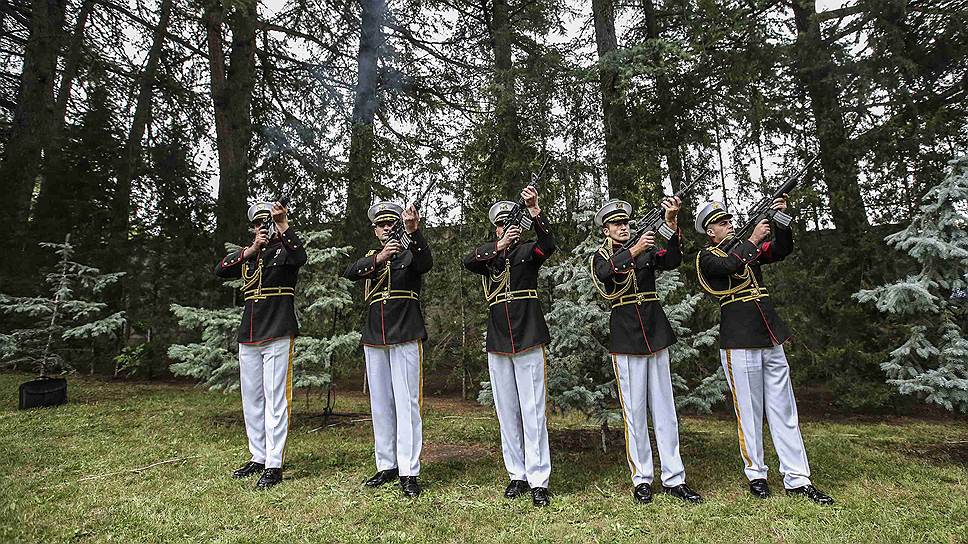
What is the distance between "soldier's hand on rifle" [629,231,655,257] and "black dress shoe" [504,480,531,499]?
→ 6.77 feet

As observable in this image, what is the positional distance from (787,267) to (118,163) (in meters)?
13.4

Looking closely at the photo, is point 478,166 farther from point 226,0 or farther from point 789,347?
point 789,347

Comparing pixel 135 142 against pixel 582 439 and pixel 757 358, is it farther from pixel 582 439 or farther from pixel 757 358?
pixel 757 358

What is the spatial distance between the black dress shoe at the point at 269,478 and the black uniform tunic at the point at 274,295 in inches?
44.6

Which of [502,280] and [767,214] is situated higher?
[767,214]

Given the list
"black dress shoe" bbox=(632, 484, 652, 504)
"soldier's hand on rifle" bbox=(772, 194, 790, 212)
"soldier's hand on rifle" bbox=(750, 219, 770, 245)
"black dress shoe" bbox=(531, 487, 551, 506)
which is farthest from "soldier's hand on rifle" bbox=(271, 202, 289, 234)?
"soldier's hand on rifle" bbox=(772, 194, 790, 212)

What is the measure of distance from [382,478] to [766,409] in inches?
128

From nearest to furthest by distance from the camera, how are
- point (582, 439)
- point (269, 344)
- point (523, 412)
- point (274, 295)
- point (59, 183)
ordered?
point (523, 412) < point (269, 344) < point (274, 295) < point (582, 439) < point (59, 183)

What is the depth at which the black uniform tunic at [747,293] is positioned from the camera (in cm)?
438

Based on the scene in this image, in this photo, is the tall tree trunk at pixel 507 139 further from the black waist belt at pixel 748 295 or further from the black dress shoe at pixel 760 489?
the black dress shoe at pixel 760 489

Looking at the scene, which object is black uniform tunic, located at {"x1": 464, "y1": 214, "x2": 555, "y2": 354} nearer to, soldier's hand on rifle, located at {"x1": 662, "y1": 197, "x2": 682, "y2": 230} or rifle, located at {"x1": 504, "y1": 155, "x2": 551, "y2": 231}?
rifle, located at {"x1": 504, "y1": 155, "x2": 551, "y2": 231}

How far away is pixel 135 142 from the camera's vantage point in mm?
12461

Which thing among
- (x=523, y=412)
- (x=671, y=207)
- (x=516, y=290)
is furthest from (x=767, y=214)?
(x=523, y=412)

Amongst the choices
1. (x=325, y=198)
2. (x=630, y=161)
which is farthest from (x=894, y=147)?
(x=325, y=198)
